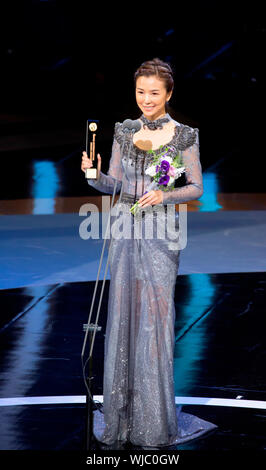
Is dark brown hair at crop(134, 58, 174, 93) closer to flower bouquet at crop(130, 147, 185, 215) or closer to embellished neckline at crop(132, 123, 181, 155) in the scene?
embellished neckline at crop(132, 123, 181, 155)

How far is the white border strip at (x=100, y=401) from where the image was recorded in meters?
5.11

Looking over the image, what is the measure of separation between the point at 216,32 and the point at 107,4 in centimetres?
255

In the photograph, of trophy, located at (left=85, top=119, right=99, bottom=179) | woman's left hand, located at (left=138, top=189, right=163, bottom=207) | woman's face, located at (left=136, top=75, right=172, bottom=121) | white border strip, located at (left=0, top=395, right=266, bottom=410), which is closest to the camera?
trophy, located at (left=85, top=119, right=99, bottom=179)

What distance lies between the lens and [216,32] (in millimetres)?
19188

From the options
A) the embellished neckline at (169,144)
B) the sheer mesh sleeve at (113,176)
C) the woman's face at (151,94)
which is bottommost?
the sheer mesh sleeve at (113,176)

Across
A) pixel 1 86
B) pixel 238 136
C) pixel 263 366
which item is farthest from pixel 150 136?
pixel 1 86

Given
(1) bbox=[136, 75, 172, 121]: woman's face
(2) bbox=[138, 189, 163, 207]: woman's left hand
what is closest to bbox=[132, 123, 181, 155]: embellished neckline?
(1) bbox=[136, 75, 172, 121]: woman's face

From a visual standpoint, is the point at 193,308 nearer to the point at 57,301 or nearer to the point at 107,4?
the point at 57,301

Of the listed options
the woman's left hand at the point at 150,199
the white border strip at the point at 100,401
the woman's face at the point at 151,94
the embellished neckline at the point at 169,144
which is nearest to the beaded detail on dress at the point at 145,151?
the embellished neckline at the point at 169,144

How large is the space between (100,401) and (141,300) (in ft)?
3.19

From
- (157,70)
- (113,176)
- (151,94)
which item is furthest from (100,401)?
(157,70)

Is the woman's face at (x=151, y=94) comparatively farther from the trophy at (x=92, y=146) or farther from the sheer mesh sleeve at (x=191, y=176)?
the trophy at (x=92, y=146)

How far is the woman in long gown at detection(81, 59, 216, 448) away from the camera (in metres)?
4.33

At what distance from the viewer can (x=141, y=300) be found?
4.38 meters
